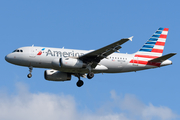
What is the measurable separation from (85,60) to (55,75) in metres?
6.70

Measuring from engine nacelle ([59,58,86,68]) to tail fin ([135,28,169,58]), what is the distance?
8.80 meters

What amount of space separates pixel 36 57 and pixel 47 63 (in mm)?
1541

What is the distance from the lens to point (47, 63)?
4144 centimetres

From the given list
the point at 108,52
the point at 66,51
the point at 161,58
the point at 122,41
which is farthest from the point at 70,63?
the point at 161,58

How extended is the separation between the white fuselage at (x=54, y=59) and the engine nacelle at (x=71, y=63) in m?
0.74

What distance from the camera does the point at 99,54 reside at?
136 ft

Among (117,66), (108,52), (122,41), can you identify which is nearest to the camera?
(122,41)

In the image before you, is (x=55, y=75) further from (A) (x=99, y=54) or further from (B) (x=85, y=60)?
(A) (x=99, y=54)

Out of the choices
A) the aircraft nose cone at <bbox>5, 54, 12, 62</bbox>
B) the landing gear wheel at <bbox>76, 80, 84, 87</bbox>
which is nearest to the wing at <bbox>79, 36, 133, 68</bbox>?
the landing gear wheel at <bbox>76, 80, 84, 87</bbox>

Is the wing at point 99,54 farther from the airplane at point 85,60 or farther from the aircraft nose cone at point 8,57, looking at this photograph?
the aircraft nose cone at point 8,57

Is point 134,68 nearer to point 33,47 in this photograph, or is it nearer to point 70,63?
point 70,63

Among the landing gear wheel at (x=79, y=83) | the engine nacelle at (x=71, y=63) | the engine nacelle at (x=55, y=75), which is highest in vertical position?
the engine nacelle at (x=71, y=63)

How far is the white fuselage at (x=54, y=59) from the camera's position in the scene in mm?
41500

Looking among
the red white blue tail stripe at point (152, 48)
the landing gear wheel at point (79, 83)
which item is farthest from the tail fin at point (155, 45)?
the landing gear wheel at point (79, 83)
